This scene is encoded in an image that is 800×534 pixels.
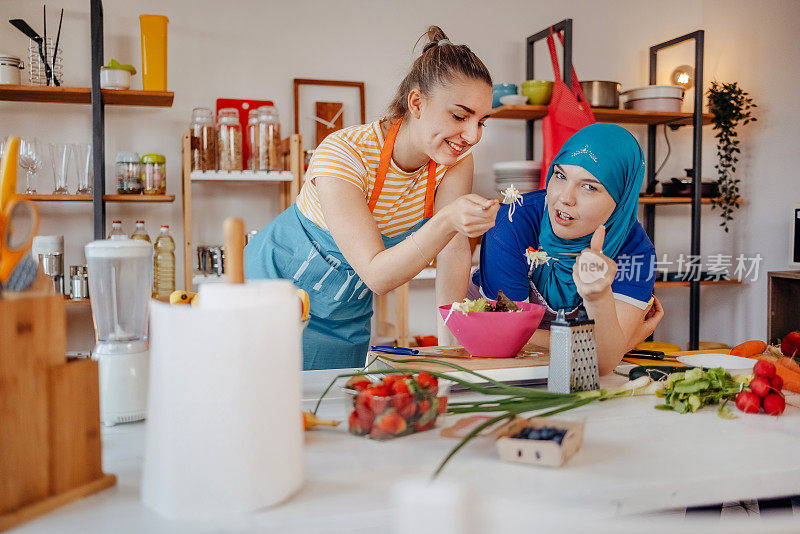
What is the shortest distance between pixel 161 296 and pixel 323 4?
5.94 feet

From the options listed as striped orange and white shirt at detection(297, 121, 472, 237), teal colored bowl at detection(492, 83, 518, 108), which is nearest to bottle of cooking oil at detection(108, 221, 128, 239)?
striped orange and white shirt at detection(297, 121, 472, 237)

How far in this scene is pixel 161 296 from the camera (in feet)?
10.7

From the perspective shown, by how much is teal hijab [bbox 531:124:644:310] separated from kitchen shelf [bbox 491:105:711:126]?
5.91 feet

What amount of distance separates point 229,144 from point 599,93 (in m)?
2.02

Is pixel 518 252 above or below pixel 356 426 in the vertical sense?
above

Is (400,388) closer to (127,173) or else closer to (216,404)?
(216,404)

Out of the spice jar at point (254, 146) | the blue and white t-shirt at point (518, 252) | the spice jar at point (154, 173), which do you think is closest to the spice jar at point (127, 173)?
the spice jar at point (154, 173)

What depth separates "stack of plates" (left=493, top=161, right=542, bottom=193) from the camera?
359cm

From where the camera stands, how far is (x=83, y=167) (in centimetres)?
321

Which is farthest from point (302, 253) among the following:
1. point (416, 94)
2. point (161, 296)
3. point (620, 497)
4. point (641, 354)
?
point (161, 296)

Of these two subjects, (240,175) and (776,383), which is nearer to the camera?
(776,383)

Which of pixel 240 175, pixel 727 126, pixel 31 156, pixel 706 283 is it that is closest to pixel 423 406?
pixel 240 175

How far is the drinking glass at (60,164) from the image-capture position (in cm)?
316

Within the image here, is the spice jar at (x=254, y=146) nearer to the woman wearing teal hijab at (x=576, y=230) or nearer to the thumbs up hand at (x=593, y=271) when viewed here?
the woman wearing teal hijab at (x=576, y=230)
